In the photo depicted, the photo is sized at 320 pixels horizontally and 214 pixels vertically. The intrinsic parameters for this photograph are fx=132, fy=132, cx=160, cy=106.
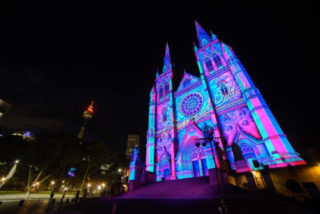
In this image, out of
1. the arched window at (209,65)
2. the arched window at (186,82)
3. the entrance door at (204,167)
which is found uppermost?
the arched window at (209,65)

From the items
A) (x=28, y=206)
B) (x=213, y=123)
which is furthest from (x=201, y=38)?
(x=28, y=206)

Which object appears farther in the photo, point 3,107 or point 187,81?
point 187,81

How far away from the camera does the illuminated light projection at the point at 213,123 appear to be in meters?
13.0

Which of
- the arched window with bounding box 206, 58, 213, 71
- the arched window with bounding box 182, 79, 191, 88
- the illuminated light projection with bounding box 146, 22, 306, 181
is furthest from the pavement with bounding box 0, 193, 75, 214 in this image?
the arched window with bounding box 206, 58, 213, 71

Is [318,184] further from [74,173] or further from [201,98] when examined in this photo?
[74,173]

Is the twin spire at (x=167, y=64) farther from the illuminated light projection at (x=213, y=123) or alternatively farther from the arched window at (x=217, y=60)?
the arched window at (x=217, y=60)

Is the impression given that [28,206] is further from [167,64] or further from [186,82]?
[167,64]

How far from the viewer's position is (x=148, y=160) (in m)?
21.8

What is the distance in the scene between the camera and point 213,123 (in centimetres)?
1769

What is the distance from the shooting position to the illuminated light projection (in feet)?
42.8

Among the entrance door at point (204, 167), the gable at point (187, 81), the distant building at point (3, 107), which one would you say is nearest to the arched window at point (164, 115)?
the gable at point (187, 81)

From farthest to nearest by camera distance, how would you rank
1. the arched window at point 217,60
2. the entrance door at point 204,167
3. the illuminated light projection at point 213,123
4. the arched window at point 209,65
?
1. the arched window at point 209,65
2. the arched window at point 217,60
3. the entrance door at point 204,167
4. the illuminated light projection at point 213,123

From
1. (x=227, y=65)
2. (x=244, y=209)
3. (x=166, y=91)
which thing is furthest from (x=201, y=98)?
(x=244, y=209)

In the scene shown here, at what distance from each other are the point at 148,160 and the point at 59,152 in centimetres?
1432
